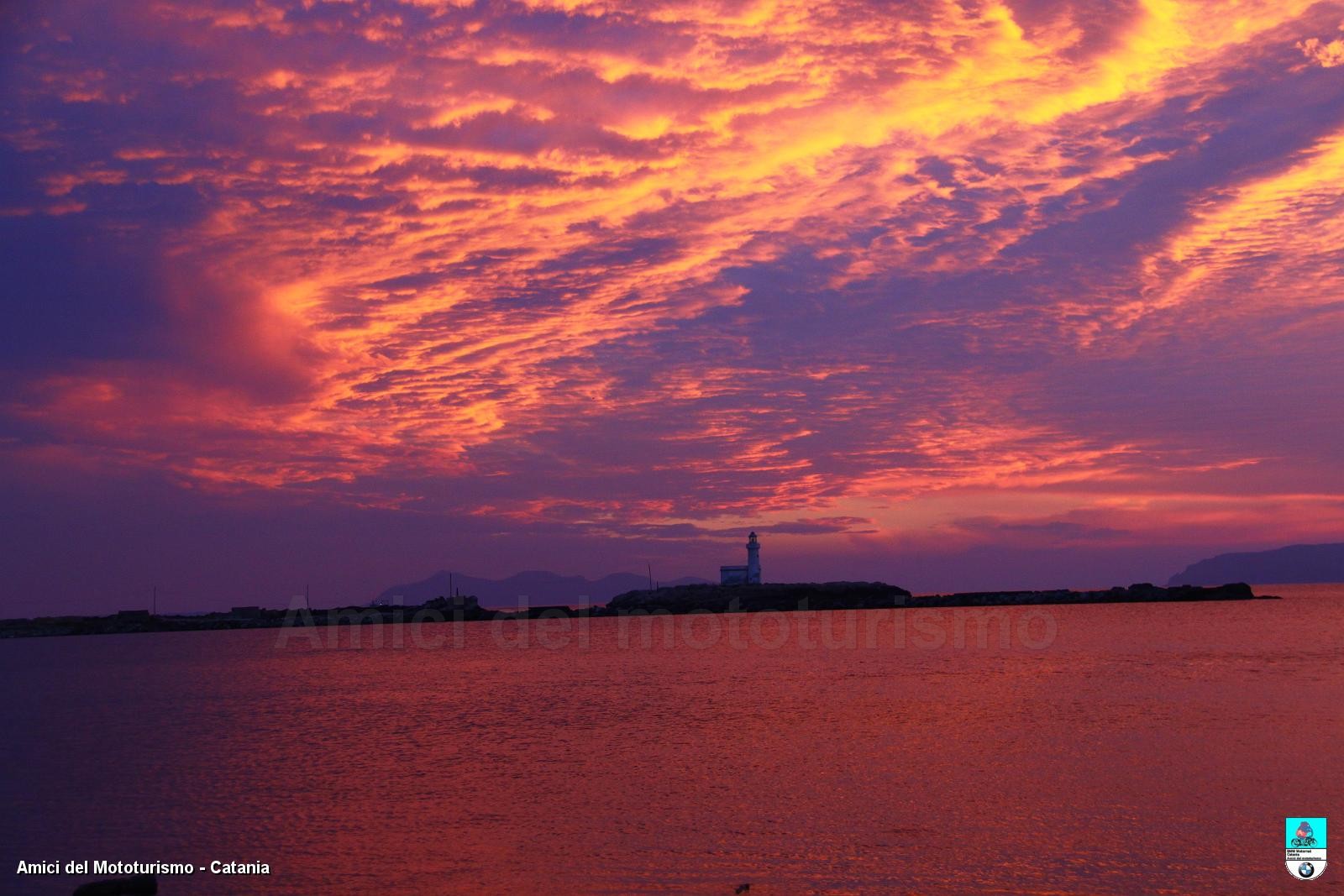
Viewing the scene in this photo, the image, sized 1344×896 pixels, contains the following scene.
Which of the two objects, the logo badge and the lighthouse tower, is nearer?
the logo badge

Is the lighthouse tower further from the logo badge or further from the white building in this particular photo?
the logo badge

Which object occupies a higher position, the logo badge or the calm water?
the logo badge

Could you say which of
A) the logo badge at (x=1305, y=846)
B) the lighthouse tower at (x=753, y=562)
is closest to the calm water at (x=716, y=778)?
the logo badge at (x=1305, y=846)

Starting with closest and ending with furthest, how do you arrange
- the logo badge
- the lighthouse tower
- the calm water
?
1. the logo badge
2. the calm water
3. the lighthouse tower

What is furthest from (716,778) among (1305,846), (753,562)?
(753,562)

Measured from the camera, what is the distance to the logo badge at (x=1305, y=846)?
17047 millimetres

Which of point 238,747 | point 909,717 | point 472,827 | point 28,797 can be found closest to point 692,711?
point 909,717

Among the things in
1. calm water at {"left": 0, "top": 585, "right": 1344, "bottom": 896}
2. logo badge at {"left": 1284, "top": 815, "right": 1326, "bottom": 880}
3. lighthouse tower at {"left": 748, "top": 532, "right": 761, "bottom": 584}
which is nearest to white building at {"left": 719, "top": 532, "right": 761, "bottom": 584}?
lighthouse tower at {"left": 748, "top": 532, "right": 761, "bottom": 584}

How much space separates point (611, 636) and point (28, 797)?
293 feet

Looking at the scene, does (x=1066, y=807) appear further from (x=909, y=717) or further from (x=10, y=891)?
(x=10, y=891)

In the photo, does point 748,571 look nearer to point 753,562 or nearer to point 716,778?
point 753,562

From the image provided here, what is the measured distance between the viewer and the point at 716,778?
26.2m

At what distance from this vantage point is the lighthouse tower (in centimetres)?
15162

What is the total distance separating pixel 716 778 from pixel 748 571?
133m
